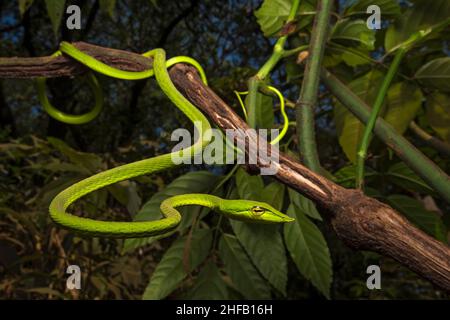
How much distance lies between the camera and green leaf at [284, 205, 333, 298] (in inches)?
37.7

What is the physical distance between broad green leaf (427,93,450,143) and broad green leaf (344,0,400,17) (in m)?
0.18

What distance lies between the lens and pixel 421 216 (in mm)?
893

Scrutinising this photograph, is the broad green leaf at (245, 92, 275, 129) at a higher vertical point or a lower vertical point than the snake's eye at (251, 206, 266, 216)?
higher

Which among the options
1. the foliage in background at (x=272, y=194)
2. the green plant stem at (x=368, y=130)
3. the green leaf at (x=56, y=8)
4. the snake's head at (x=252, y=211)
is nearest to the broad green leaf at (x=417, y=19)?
the foliage in background at (x=272, y=194)

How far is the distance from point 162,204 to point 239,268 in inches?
18.6

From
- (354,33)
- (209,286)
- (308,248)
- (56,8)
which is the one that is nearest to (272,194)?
(308,248)

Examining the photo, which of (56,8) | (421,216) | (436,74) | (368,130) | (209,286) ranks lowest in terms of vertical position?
(209,286)

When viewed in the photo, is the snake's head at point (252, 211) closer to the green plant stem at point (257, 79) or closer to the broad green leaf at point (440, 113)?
the green plant stem at point (257, 79)

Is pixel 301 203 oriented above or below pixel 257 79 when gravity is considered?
below

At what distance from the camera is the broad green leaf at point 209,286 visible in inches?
39.6

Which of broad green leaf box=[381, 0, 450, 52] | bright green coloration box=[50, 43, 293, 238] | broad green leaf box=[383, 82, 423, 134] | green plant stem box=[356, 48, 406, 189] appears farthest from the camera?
broad green leaf box=[383, 82, 423, 134]

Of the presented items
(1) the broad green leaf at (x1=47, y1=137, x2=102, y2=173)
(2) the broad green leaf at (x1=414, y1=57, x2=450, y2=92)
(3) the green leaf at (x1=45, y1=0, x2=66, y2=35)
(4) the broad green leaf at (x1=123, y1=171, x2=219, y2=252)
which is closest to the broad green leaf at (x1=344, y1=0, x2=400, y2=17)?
(2) the broad green leaf at (x1=414, y1=57, x2=450, y2=92)

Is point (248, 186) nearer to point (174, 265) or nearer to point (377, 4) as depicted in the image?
point (174, 265)

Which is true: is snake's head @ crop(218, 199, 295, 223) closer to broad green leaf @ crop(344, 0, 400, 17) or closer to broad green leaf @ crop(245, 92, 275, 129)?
broad green leaf @ crop(245, 92, 275, 129)
